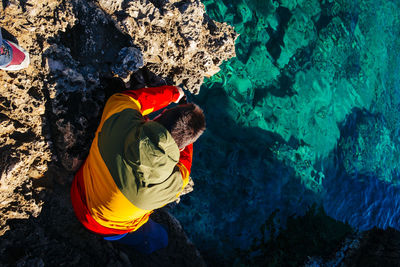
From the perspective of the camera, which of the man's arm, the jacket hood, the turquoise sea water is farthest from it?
the turquoise sea water

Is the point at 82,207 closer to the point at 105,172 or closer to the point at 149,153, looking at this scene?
the point at 105,172

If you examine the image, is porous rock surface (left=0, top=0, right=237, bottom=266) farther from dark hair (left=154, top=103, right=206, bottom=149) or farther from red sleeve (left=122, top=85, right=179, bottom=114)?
dark hair (left=154, top=103, right=206, bottom=149)

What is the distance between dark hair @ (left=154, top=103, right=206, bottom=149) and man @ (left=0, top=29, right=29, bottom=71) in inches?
44.5

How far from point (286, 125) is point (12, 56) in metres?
3.42

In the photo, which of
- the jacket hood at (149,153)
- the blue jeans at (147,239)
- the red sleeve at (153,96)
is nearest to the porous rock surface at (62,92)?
the blue jeans at (147,239)

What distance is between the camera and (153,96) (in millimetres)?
2010

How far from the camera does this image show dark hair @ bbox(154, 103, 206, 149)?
5.42 ft

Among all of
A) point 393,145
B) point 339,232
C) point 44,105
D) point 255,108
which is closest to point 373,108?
point 393,145

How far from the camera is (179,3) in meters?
2.70

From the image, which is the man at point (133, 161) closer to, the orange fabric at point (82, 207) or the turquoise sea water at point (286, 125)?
the orange fabric at point (82, 207)

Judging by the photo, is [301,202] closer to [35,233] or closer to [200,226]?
[200,226]

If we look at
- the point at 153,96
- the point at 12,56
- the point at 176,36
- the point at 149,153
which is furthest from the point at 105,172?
the point at 176,36

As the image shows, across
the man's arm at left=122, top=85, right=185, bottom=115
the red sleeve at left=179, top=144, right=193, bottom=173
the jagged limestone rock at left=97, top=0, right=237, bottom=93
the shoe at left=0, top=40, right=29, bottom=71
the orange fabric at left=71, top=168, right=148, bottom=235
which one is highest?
the jagged limestone rock at left=97, top=0, right=237, bottom=93

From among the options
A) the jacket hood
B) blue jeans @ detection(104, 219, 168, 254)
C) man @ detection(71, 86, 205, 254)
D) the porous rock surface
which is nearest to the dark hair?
man @ detection(71, 86, 205, 254)
